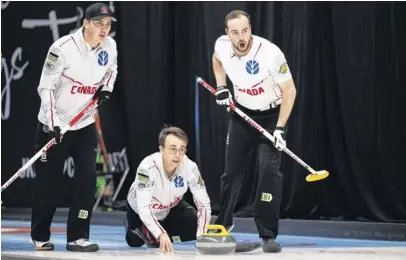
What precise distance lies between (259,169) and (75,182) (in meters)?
0.96

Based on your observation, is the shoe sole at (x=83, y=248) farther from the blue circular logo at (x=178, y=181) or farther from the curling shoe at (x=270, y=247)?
the curling shoe at (x=270, y=247)

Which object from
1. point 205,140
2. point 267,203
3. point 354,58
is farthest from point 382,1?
point 267,203

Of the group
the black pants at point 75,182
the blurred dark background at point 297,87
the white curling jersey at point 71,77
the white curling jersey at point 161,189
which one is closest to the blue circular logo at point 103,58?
the white curling jersey at point 71,77

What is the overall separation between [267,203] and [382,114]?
6.74ft

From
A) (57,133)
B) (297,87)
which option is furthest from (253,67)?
(297,87)

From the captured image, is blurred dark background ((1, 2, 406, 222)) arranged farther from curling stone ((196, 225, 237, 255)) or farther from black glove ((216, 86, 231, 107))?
curling stone ((196, 225, 237, 255))

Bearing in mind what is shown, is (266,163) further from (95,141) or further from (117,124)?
(117,124)

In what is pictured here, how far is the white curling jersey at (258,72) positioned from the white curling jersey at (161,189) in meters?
0.49

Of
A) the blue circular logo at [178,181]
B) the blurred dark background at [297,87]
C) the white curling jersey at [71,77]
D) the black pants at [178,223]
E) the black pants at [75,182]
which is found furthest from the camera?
the blurred dark background at [297,87]

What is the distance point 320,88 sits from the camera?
6.86 metres

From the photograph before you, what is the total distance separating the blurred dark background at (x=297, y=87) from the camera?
6.54 meters

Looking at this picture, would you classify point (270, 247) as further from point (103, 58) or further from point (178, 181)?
point (103, 58)

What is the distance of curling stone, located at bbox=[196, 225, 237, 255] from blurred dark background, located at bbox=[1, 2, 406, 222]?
2.18 meters

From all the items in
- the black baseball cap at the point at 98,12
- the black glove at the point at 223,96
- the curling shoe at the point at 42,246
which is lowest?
the curling shoe at the point at 42,246
